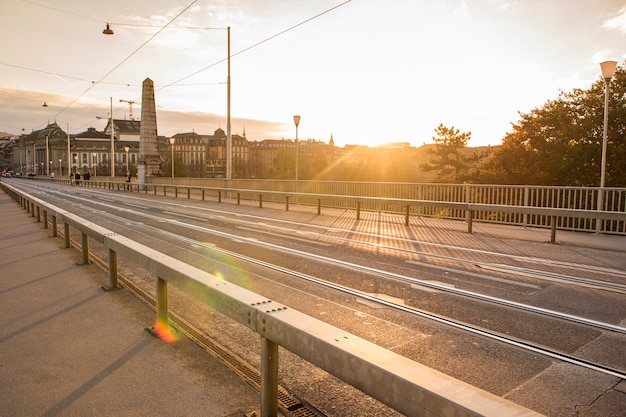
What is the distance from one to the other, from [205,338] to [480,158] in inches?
1993

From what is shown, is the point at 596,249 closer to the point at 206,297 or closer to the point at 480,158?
the point at 206,297

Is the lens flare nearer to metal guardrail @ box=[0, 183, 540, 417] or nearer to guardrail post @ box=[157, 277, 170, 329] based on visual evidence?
guardrail post @ box=[157, 277, 170, 329]

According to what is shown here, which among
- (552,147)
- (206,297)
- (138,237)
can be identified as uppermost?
(552,147)

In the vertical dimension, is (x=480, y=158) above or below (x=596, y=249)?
above

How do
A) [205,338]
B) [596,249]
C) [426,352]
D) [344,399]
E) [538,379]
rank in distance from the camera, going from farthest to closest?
[596,249] < [205,338] < [426,352] < [538,379] < [344,399]

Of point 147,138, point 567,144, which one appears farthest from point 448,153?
point 147,138


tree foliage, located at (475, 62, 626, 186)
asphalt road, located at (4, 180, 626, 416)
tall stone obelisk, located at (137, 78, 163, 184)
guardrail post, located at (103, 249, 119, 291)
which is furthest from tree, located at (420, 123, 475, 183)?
guardrail post, located at (103, 249, 119, 291)

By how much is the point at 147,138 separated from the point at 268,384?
54433mm

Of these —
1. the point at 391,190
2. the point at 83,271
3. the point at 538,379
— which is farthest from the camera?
the point at 391,190

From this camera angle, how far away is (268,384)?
2.93 metres

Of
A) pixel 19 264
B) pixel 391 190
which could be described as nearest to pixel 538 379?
pixel 19 264

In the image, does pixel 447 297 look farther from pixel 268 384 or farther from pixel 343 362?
pixel 343 362

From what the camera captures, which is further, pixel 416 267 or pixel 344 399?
pixel 416 267

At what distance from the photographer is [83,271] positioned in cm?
750
